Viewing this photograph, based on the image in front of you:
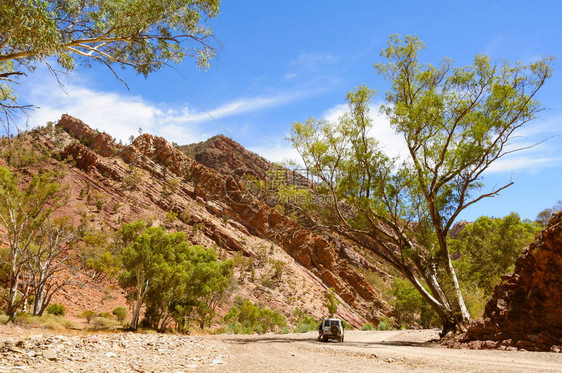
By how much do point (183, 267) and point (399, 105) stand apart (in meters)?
14.7

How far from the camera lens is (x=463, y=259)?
3083 cm

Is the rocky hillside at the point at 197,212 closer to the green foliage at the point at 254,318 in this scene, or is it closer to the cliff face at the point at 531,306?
the green foliage at the point at 254,318

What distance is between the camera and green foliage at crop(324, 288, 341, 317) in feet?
156

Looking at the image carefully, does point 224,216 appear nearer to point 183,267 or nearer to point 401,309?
point 401,309

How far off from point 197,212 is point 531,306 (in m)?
54.2

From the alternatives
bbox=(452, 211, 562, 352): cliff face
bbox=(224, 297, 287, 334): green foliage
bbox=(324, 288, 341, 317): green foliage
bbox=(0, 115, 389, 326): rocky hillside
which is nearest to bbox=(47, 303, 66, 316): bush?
bbox=(0, 115, 389, 326): rocky hillside

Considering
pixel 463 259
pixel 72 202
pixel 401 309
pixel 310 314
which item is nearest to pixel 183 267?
pixel 463 259

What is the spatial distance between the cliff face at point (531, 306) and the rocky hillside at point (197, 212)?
32933 millimetres

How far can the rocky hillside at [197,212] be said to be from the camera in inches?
1943

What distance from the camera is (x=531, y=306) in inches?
427

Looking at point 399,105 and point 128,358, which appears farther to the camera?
point 399,105

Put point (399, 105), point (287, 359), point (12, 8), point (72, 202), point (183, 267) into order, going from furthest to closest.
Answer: point (72, 202) < point (183, 267) < point (399, 105) < point (287, 359) < point (12, 8)

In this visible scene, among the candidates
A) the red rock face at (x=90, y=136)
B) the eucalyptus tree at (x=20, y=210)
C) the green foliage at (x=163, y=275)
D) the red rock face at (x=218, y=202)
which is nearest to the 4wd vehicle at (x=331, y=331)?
the green foliage at (x=163, y=275)

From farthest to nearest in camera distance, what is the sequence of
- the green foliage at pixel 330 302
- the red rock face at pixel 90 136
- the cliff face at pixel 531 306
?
1. the red rock face at pixel 90 136
2. the green foliage at pixel 330 302
3. the cliff face at pixel 531 306
